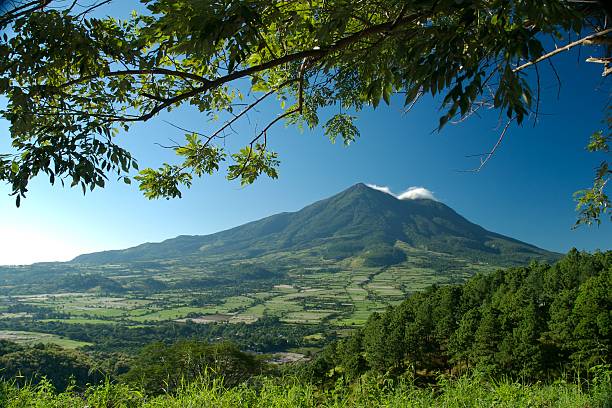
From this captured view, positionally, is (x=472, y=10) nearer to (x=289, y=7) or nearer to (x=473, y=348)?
(x=289, y=7)

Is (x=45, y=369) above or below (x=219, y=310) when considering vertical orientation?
above

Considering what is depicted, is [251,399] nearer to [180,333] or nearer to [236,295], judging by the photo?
[180,333]

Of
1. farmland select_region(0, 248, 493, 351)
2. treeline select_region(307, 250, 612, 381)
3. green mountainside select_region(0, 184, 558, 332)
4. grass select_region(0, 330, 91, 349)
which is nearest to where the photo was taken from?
treeline select_region(307, 250, 612, 381)

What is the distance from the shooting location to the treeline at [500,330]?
918 inches

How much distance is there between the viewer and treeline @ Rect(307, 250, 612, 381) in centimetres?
2331

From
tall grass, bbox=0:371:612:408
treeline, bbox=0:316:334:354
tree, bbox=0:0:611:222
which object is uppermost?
tree, bbox=0:0:611:222

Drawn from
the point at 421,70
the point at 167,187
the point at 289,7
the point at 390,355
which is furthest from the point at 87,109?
the point at 390,355

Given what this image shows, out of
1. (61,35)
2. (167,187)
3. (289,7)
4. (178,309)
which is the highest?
(289,7)

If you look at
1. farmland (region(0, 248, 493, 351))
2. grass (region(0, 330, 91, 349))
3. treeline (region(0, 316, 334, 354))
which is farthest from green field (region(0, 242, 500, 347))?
treeline (region(0, 316, 334, 354))

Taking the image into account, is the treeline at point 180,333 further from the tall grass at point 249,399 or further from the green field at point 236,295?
the tall grass at point 249,399

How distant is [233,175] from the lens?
6375 mm

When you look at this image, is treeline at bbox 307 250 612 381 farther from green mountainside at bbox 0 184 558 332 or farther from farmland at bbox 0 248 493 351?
green mountainside at bbox 0 184 558 332

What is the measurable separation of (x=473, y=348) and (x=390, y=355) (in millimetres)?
6724

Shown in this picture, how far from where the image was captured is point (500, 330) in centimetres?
2706
